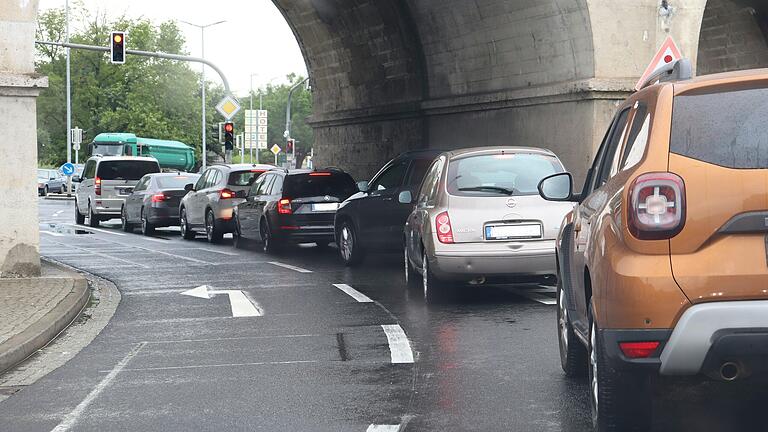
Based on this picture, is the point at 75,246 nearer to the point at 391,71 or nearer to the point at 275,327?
the point at 391,71

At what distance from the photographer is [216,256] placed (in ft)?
68.8

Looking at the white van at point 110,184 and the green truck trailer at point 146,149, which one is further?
the green truck trailer at point 146,149

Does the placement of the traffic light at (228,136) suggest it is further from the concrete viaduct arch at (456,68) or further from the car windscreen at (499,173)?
the car windscreen at (499,173)

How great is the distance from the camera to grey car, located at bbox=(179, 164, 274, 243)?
2531cm

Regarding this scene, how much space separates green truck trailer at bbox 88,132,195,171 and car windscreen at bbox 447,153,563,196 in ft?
208

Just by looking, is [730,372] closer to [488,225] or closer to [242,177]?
[488,225]

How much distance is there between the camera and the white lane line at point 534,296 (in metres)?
12.6

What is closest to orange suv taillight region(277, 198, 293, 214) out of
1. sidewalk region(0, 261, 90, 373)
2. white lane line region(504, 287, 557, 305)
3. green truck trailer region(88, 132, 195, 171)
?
sidewalk region(0, 261, 90, 373)

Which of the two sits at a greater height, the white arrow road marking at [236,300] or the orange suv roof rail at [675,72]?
the orange suv roof rail at [675,72]

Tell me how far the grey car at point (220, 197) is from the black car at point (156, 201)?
2.16 meters

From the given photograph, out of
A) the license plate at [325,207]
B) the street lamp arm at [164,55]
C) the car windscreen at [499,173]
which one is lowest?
the license plate at [325,207]

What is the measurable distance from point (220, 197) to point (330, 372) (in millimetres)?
17419

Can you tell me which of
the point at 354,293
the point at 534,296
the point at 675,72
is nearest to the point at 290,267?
the point at 354,293

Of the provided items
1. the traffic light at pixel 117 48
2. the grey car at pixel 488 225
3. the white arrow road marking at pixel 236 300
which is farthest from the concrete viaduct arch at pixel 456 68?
the traffic light at pixel 117 48
